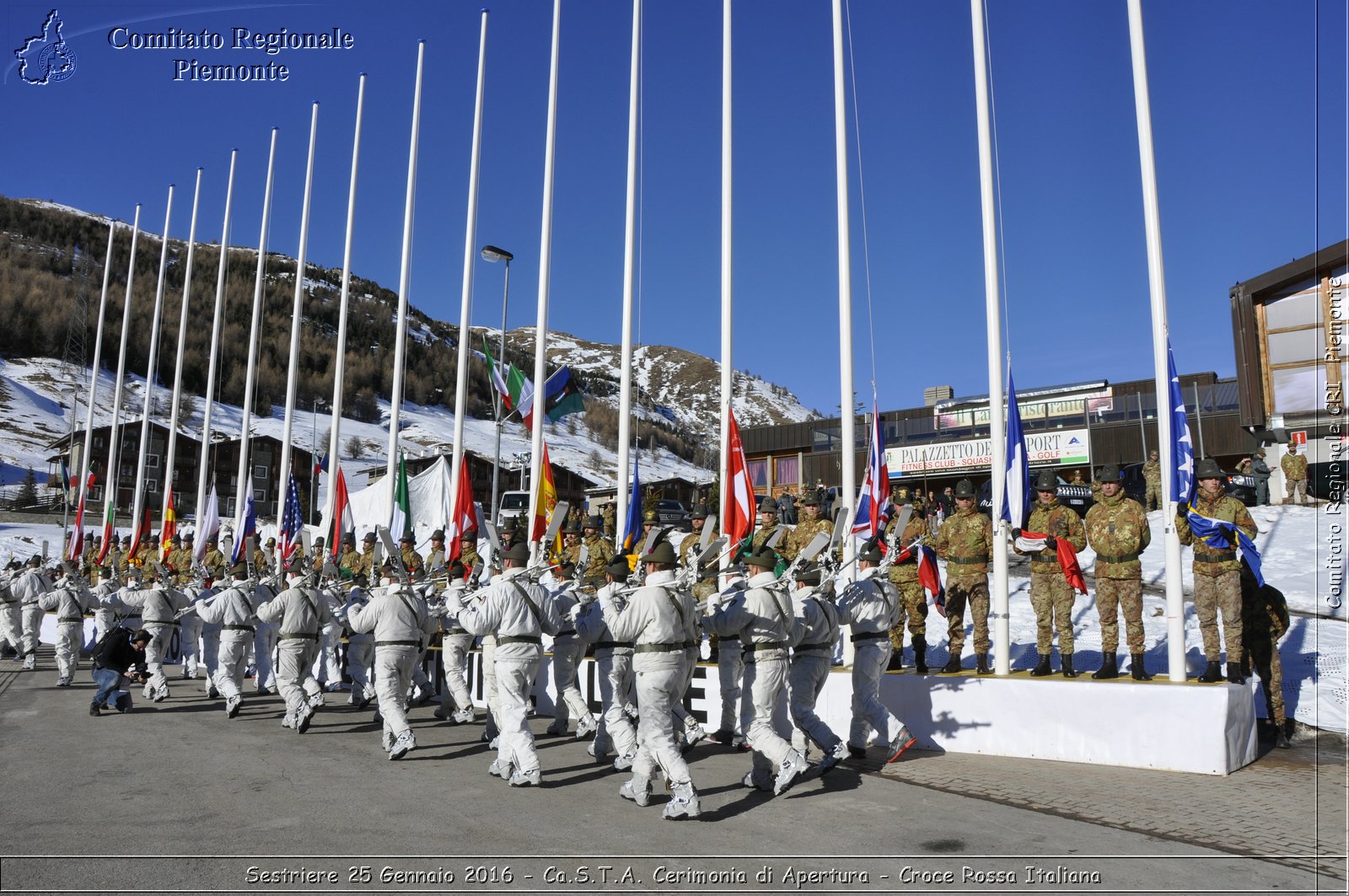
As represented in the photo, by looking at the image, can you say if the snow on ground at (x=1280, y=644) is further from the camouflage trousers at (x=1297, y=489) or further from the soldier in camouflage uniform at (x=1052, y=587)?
the camouflage trousers at (x=1297, y=489)

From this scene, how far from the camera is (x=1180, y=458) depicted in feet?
32.3

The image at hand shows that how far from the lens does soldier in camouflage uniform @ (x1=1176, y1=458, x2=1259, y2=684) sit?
10164 mm

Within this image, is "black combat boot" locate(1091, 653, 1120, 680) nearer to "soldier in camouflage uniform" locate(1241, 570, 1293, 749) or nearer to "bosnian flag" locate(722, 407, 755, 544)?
"soldier in camouflage uniform" locate(1241, 570, 1293, 749)

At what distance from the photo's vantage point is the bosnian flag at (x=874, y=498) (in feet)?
40.2

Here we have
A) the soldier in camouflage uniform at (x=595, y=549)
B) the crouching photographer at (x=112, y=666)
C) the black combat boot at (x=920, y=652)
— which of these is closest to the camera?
the black combat boot at (x=920, y=652)

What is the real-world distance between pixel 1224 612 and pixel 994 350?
378 centimetres

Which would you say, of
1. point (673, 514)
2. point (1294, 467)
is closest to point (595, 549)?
point (1294, 467)

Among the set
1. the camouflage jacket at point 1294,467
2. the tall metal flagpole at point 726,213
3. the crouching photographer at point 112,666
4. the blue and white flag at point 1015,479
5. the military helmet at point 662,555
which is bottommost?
the crouching photographer at point 112,666

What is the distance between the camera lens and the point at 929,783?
8.87m

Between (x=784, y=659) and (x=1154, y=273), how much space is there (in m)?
5.82

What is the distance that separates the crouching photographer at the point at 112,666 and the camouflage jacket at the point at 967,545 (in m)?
11.5

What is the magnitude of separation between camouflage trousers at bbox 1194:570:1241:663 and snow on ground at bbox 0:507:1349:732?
0.47m

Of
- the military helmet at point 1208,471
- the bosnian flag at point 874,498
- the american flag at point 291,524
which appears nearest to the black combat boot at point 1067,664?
the military helmet at point 1208,471

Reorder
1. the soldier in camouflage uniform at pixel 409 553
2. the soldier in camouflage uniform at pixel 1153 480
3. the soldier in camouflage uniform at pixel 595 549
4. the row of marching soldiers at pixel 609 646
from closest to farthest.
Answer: the row of marching soldiers at pixel 609 646, the soldier in camouflage uniform at pixel 595 549, the soldier in camouflage uniform at pixel 409 553, the soldier in camouflage uniform at pixel 1153 480
